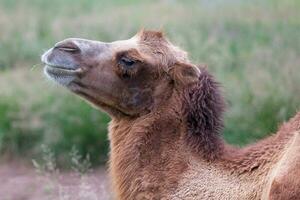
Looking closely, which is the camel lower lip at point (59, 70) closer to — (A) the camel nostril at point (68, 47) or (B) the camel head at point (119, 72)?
(B) the camel head at point (119, 72)

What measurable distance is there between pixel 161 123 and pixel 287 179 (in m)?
0.99

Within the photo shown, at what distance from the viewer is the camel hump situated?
5434mm

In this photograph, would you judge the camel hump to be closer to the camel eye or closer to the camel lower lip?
the camel eye

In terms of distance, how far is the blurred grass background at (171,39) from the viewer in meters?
10.3

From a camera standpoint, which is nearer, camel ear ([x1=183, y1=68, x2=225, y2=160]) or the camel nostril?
camel ear ([x1=183, y1=68, x2=225, y2=160])

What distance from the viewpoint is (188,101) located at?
20.2 ft

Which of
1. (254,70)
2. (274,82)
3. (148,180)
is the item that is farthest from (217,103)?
(254,70)

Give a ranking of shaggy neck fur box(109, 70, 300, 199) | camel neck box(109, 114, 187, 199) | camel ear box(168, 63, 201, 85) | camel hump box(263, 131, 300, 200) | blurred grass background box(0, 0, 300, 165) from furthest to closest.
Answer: blurred grass background box(0, 0, 300, 165)
camel ear box(168, 63, 201, 85)
camel neck box(109, 114, 187, 199)
shaggy neck fur box(109, 70, 300, 199)
camel hump box(263, 131, 300, 200)

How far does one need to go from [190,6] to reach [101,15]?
59.4 inches

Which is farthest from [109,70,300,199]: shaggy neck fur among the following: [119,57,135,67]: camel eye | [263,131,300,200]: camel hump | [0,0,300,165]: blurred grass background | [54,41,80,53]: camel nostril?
[0,0,300,165]: blurred grass background

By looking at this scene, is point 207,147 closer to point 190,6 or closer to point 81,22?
point 81,22

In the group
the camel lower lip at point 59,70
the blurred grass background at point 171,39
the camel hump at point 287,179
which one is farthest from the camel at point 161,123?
the blurred grass background at point 171,39

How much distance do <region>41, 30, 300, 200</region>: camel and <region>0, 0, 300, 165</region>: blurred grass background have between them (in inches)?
41.0

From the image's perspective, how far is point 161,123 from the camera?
6.16m
